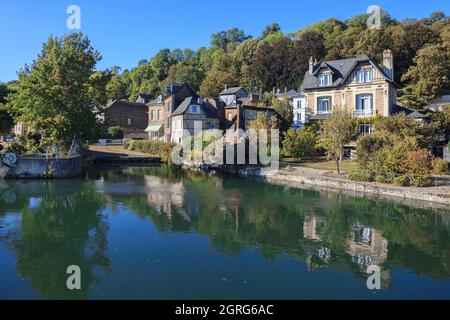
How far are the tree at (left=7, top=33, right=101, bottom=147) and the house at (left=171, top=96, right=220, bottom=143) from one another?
576 inches

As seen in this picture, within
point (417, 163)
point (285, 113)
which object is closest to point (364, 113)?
point (285, 113)

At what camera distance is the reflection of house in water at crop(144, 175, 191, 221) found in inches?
868

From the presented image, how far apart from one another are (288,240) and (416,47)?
6029 cm

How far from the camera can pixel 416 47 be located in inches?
2549

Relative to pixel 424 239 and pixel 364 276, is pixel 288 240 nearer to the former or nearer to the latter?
pixel 364 276

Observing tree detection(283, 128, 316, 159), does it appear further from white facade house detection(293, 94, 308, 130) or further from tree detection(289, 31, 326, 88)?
tree detection(289, 31, 326, 88)

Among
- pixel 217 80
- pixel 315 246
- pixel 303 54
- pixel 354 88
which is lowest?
pixel 315 246

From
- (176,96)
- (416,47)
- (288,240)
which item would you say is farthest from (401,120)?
(416,47)

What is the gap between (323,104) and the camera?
1802 inches

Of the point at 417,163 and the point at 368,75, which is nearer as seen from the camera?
the point at 417,163

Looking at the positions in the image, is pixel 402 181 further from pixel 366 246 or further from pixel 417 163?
pixel 366 246

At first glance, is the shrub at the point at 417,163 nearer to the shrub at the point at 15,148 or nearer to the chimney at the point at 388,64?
the chimney at the point at 388,64

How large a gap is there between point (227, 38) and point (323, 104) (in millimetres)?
90430

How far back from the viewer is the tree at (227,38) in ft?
420
